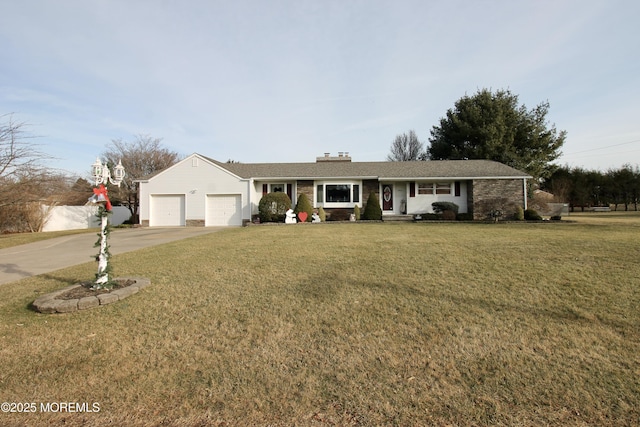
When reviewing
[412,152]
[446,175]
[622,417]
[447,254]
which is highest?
[412,152]

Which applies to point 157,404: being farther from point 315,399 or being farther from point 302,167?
point 302,167

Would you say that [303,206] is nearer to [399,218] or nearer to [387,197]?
[387,197]

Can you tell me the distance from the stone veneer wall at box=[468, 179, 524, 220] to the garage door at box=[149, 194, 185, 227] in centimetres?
1830

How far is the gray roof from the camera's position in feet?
63.6

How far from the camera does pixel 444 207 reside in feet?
63.1

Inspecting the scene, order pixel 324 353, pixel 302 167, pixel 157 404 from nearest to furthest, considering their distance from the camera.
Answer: pixel 157 404, pixel 324 353, pixel 302 167

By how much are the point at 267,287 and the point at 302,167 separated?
17.2 metres


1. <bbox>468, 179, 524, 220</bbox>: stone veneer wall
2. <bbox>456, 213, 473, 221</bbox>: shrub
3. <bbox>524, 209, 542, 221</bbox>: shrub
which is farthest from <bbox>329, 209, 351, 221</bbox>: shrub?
<bbox>524, 209, 542, 221</bbox>: shrub

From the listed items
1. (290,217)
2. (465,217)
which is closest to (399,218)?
(465,217)

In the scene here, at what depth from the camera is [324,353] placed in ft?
10.5

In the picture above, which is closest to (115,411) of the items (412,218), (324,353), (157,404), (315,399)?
(157,404)

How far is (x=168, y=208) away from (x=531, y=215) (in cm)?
2164

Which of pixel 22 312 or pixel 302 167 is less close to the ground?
pixel 302 167

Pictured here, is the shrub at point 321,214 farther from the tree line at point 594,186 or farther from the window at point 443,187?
the tree line at point 594,186
